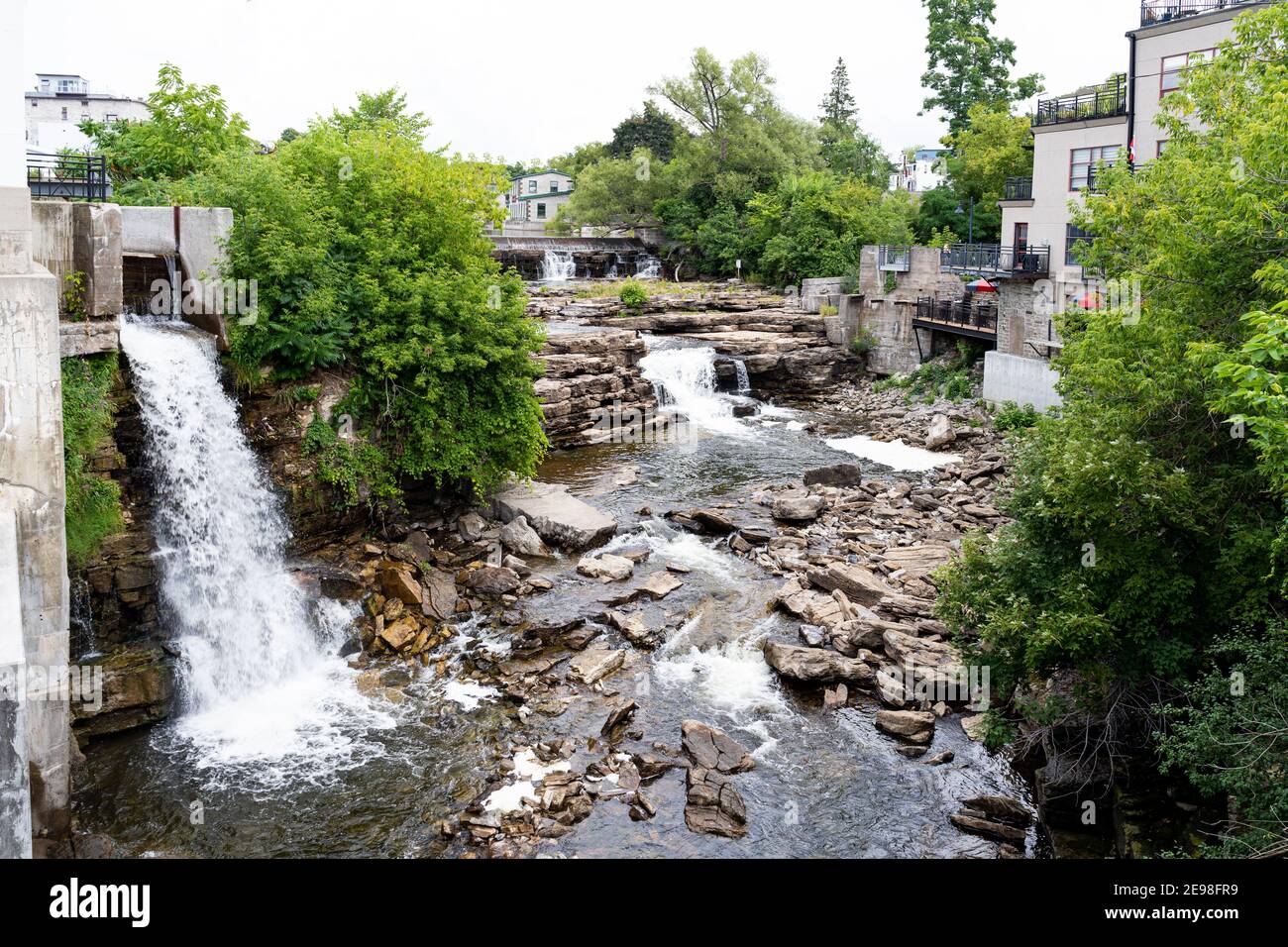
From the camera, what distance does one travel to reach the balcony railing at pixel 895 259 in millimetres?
37344

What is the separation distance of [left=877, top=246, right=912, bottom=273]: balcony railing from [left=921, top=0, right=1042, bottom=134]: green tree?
16.3 metres

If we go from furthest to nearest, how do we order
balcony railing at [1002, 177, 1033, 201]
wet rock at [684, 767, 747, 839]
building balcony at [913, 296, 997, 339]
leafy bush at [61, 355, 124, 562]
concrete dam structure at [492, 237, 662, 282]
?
1. concrete dam structure at [492, 237, 662, 282]
2. balcony railing at [1002, 177, 1033, 201]
3. building balcony at [913, 296, 997, 339]
4. leafy bush at [61, 355, 124, 562]
5. wet rock at [684, 767, 747, 839]

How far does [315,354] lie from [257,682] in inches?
229

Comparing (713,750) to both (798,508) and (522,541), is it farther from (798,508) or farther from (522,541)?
(798,508)

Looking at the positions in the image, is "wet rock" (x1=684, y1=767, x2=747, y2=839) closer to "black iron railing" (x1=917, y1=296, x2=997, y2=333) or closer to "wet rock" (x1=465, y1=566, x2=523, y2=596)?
"wet rock" (x1=465, y1=566, x2=523, y2=596)

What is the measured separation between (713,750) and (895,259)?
29.0 metres

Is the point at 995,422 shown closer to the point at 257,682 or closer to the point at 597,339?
the point at 597,339

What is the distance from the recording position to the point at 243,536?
614 inches

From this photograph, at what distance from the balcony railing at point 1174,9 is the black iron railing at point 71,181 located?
2634cm

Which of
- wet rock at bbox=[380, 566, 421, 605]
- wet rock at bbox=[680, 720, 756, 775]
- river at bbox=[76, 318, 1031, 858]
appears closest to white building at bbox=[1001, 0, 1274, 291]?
river at bbox=[76, 318, 1031, 858]

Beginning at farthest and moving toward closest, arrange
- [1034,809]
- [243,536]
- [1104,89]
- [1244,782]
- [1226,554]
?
[1104,89], [243,536], [1034,809], [1226,554], [1244,782]

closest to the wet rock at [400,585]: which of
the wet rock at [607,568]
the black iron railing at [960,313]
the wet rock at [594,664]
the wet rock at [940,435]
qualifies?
the wet rock at [594,664]

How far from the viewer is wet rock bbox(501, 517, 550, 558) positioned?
19266 millimetres

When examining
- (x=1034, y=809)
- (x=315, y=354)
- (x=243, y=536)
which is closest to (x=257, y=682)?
(x=243, y=536)
